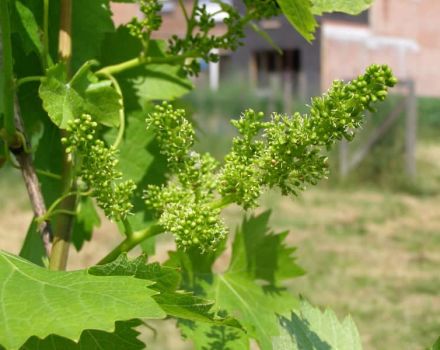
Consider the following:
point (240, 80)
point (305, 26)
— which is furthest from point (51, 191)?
point (240, 80)

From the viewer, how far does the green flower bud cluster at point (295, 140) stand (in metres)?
0.61

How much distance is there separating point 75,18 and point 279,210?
8.49 m

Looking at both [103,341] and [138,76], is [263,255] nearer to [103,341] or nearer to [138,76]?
[138,76]

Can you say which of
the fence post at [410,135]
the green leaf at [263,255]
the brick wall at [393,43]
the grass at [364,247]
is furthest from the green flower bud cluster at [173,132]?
the brick wall at [393,43]

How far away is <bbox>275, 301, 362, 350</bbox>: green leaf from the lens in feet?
2.54

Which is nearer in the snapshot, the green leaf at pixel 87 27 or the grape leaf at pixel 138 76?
the green leaf at pixel 87 27

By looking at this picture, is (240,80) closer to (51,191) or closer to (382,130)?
(382,130)

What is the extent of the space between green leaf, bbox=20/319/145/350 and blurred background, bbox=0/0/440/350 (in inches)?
10.0

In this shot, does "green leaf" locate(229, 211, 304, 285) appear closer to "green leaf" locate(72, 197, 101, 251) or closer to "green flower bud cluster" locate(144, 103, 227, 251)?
"green leaf" locate(72, 197, 101, 251)

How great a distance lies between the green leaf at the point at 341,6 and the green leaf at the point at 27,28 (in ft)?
0.92

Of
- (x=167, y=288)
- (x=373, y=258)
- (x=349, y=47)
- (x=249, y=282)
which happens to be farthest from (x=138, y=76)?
(x=349, y=47)

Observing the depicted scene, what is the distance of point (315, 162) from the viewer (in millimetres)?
640

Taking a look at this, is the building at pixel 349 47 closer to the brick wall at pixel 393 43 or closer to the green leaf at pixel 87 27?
the brick wall at pixel 393 43

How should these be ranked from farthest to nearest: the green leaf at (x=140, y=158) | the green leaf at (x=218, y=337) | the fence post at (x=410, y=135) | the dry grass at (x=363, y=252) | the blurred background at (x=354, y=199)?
1. the fence post at (x=410, y=135)
2. the blurred background at (x=354, y=199)
3. the dry grass at (x=363, y=252)
4. the green leaf at (x=140, y=158)
5. the green leaf at (x=218, y=337)
